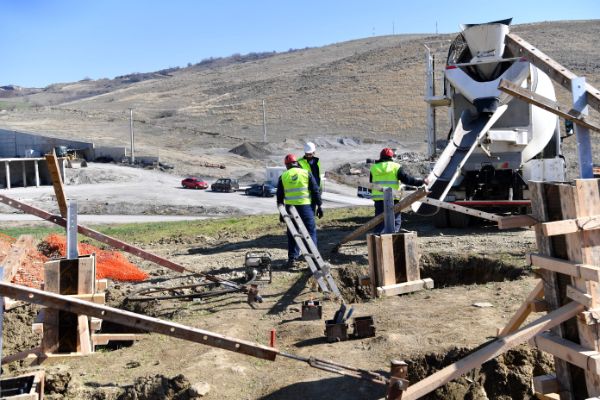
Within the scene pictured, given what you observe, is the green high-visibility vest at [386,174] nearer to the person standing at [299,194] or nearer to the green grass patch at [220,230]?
the person standing at [299,194]

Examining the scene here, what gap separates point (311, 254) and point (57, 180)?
133 inches

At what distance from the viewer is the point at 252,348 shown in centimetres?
470

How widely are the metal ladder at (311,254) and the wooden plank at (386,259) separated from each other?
590 millimetres

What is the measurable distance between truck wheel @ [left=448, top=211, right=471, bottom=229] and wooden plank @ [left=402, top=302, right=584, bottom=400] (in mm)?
8811

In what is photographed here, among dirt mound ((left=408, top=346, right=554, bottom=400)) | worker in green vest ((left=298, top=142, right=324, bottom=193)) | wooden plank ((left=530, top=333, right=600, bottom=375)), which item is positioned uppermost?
worker in green vest ((left=298, top=142, right=324, bottom=193))

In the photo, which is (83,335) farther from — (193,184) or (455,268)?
(193,184)

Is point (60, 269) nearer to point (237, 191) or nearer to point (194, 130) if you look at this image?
point (237, 191)

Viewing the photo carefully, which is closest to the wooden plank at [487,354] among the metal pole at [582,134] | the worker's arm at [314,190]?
the metal pole at [582,134]

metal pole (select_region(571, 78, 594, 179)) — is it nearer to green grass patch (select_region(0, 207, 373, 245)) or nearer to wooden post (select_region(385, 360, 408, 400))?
wooden post (select_region(385, 360, 408, 400))

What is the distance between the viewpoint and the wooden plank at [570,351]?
4738 mm

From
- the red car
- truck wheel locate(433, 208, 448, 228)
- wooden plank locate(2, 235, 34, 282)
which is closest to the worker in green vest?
truck wheel locate(433, 208, 448, 228)

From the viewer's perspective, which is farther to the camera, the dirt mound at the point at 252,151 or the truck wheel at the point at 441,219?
the dirt mound at the point at 252,151

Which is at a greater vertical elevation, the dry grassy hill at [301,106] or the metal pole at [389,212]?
the dry grassy hill at [301,106]

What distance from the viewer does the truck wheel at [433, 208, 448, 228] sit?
13836 millimetres
